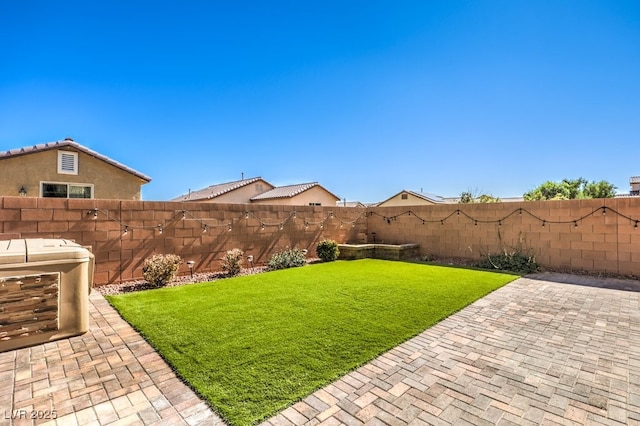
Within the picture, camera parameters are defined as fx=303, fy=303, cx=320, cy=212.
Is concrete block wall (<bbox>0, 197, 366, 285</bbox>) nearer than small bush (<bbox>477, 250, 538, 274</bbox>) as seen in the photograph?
Yes

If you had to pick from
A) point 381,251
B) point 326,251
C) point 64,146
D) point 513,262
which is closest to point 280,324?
point 326,251

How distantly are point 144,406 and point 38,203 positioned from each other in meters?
5.86

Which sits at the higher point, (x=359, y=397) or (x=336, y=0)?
(x=336, y=0)

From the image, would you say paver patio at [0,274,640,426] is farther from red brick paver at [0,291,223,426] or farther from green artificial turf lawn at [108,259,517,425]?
green artificial turf lawn at [108,259,517,425]

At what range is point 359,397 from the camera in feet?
9.00

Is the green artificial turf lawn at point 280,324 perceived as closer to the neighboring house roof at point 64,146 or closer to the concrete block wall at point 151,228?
the concrete block wall at point 151,228

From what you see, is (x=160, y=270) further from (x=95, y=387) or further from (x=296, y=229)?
(x=296, y=229)

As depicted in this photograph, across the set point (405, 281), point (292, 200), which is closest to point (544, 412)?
point (405, 281)

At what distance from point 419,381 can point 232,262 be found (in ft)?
20.7

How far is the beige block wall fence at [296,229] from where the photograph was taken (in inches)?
261

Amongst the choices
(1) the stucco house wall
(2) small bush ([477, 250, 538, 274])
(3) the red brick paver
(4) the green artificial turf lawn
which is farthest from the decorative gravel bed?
(1) the stucco house wall

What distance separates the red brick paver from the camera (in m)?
2.44

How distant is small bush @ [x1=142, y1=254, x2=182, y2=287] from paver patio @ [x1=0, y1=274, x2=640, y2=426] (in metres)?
2.26

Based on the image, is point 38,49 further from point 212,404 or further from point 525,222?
point 525,222
